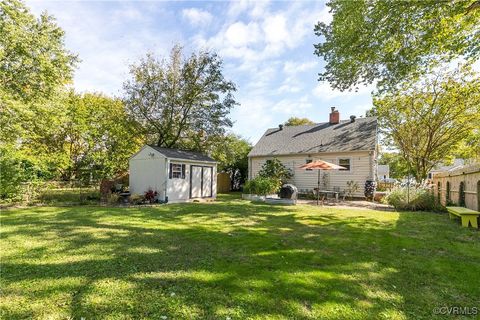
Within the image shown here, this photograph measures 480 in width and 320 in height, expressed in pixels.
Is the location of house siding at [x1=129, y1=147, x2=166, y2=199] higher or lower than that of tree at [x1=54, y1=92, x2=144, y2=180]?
lower

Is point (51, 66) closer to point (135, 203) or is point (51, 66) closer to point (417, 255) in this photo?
point (135, 203)

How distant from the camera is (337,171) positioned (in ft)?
56.3

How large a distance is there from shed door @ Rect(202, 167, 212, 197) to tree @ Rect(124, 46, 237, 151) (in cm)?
346

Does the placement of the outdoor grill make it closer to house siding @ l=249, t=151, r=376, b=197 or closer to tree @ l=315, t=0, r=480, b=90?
house siding @ l=249, t=151, r=376, b=197

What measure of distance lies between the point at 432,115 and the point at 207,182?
16.2 m

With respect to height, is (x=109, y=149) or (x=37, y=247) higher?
(x=109, y=149)

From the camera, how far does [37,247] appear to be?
4.89 meters

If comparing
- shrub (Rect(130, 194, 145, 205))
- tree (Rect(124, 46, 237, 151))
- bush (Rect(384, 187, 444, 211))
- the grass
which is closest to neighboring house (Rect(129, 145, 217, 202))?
shrub (Rect(130, 194, 145, 205))

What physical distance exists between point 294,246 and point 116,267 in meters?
3.35

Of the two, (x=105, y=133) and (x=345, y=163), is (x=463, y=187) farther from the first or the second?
(x=105, y=133)

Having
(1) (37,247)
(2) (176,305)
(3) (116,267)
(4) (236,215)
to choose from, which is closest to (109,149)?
(4) (236,215)

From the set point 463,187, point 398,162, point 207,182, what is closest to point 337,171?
point 463,187

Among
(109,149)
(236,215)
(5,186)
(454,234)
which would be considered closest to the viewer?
(454,234)

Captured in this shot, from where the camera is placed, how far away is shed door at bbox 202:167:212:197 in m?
15.7
